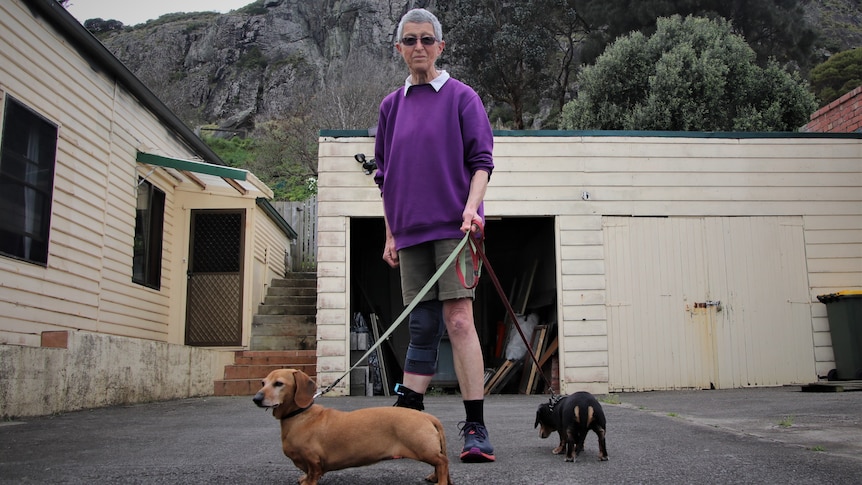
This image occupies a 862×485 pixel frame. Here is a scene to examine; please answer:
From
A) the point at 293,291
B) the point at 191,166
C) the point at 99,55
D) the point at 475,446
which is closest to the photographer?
the point at 475,446

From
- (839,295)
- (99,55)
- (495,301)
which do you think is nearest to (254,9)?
(495,301)

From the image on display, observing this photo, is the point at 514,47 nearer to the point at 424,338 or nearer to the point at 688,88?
the point at 688,88

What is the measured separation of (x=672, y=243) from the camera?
→ 8.46 metres

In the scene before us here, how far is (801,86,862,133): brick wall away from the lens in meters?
9.55

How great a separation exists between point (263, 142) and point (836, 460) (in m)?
27.9

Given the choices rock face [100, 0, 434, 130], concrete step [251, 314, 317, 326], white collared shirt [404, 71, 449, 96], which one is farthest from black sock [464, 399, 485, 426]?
rock face [100, 0, 434, 130]

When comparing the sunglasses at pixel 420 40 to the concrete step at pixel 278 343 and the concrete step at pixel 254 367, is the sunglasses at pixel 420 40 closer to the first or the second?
the concrete step at pixel 254 367

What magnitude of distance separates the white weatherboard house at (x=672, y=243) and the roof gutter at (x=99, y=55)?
2308 millimetres

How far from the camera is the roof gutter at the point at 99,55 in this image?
634cm

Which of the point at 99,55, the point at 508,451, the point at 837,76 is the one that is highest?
the point at 837,76

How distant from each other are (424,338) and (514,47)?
24.4m

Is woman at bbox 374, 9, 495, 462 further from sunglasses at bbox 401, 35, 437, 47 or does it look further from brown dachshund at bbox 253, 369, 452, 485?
brown dachshund at bbox 253, 369, 452, 485

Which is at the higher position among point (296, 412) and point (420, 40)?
point (420, 40)

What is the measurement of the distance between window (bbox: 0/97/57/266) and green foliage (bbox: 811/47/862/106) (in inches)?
1082
